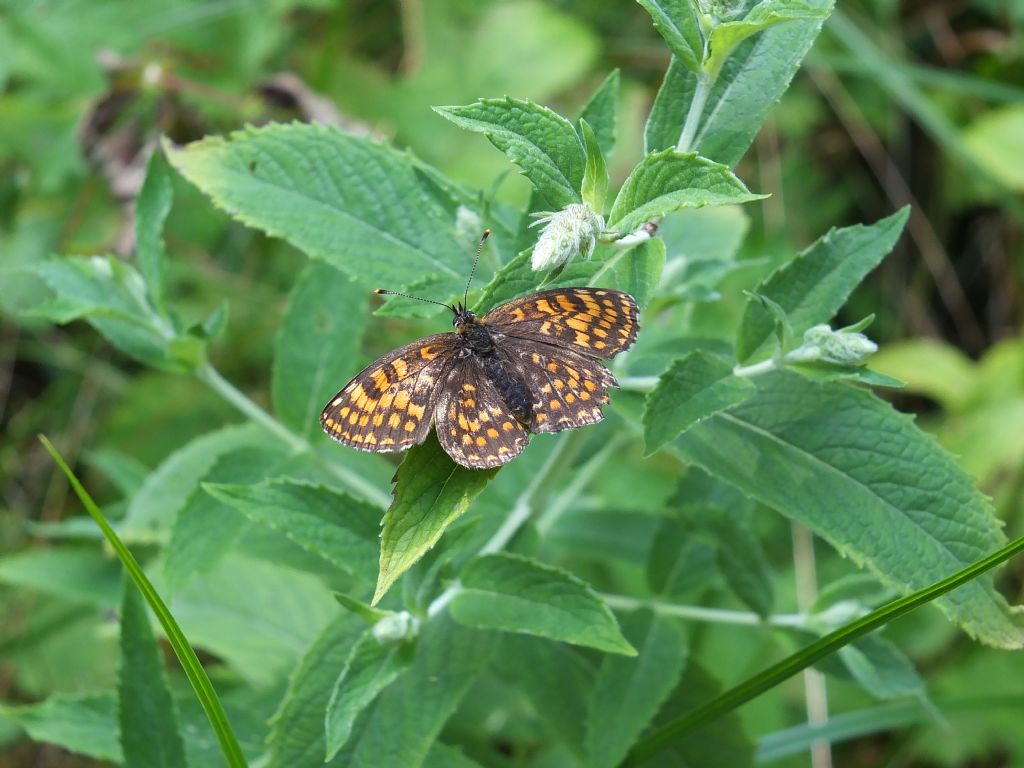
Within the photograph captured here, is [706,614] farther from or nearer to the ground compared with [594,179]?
nearer to the ground

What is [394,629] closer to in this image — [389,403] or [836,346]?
[389,403]

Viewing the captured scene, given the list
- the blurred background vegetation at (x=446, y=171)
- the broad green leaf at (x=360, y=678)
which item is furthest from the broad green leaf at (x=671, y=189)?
the blurred background vegetation at (x=446, y=171)

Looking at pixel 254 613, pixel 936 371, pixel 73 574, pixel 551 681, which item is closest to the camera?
pixel 551 681

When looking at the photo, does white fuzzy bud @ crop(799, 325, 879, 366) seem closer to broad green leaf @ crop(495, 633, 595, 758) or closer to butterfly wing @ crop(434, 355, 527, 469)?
butterfly wing @ crop(434, 355, 527, 469)

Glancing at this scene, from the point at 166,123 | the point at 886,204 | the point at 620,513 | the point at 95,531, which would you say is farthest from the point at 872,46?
the point at 95,531

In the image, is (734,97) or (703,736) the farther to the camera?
(703,736)

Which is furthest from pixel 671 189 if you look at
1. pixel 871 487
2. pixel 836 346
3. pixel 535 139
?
pixel 871 487

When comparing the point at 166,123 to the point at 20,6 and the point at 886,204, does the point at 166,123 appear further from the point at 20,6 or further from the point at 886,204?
the point at 886,204

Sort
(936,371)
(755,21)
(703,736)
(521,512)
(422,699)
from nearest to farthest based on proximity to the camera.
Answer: (755,21)
(422,699)
(521,512)
(703,736)
(936,371)
